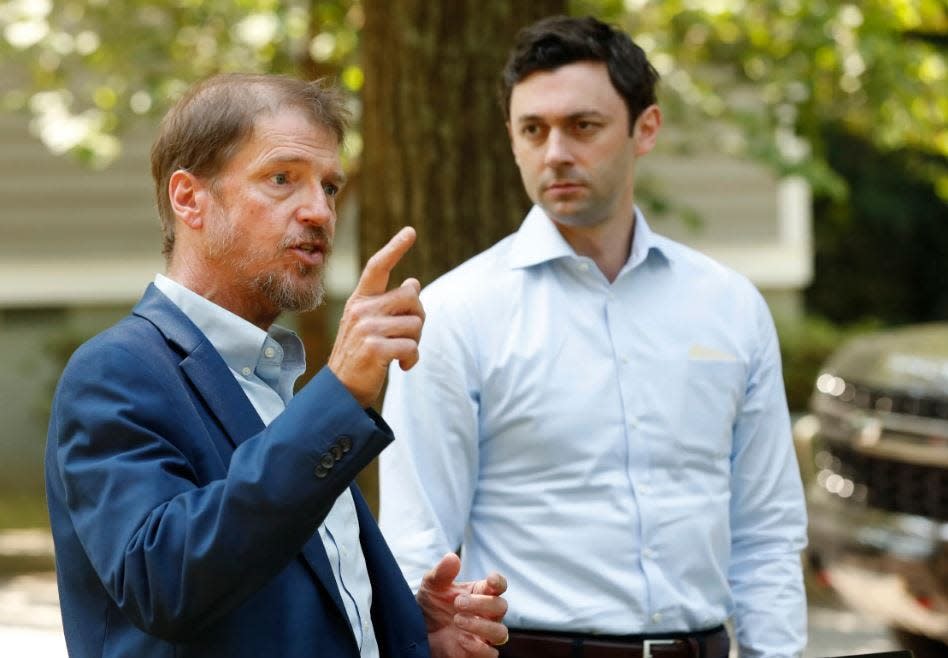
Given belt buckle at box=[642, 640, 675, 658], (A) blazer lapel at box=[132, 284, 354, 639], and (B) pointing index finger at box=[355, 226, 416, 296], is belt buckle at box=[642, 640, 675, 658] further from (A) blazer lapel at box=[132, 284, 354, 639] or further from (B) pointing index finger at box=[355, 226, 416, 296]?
(B) pointing index finger at box=[355, 226, 416, 296]

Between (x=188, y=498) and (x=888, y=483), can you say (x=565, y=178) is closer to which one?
(x=188, y=498)

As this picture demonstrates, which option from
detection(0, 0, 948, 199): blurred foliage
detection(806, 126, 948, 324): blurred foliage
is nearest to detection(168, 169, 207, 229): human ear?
detection(0, 0, 948, 199): blurred foliage

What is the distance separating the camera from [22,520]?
36.1ft

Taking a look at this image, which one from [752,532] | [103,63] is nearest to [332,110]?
[752,532]

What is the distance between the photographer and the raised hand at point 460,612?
245 cm

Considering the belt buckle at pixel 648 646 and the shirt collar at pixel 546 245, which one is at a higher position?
the shirt collar at pixel 546 245

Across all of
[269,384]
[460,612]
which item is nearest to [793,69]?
[460,612]

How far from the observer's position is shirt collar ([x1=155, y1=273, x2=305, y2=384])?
219 centimetres

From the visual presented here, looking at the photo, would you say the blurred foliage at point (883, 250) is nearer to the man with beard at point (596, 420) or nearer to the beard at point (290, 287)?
the man with beard at point (596, 420)

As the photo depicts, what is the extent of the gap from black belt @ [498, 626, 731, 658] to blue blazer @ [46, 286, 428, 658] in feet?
3.22

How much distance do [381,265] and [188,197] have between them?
433 millimetres

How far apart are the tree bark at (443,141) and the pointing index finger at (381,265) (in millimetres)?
2760

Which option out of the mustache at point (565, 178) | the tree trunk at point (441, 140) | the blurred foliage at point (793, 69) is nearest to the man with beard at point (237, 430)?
the mustache at point (565, 178)

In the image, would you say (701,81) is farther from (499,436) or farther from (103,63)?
(499,436)
